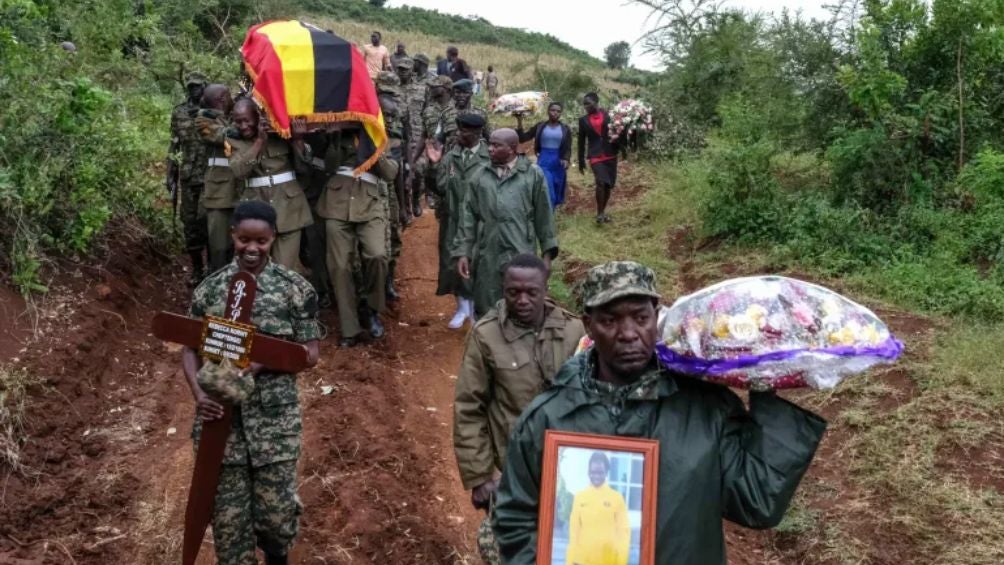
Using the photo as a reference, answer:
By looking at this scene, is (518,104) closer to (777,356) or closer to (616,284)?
(616,284)

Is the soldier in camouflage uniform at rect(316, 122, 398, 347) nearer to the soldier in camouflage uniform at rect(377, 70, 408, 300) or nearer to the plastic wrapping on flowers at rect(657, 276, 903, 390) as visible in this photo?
the soldier in camouflage uniform at rect(377, 70, 408, 300)

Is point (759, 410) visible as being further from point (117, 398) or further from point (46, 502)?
point (117, 398)

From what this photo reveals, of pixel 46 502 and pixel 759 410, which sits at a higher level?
pixel 759 410

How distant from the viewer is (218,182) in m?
8.30

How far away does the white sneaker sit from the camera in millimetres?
9172

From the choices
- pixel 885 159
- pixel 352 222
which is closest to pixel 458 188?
pixel 352 222

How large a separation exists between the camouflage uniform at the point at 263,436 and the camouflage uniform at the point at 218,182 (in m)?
3.99

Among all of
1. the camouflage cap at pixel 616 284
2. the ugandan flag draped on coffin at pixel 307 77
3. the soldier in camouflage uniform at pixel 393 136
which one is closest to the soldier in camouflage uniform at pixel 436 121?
the soldier in camouflage uniform at pixel 393 136

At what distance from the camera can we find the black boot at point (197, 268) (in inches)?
368

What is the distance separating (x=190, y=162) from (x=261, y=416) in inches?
208

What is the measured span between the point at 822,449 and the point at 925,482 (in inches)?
33.3

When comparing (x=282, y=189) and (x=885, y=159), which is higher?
(x=885, y=159)

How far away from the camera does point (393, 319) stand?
31.3 ft

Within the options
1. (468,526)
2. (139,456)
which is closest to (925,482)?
(468,526)
